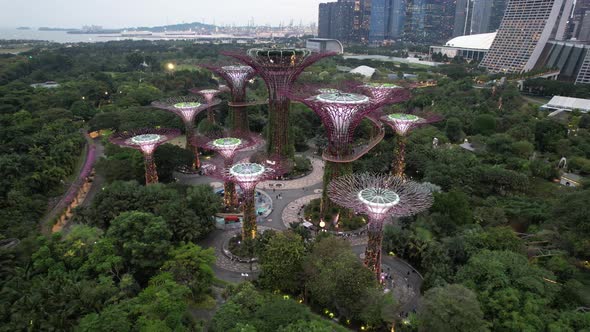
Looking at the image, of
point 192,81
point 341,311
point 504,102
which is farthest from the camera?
point 192,81

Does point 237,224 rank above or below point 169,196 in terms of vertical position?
below

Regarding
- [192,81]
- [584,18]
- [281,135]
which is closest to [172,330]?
[281,135]

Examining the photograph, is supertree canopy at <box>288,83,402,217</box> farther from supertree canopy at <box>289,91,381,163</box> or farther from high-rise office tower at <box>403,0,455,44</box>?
high-rise office tower at <box>403,0,455,44</box>

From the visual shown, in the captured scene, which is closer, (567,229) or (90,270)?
(90,270)

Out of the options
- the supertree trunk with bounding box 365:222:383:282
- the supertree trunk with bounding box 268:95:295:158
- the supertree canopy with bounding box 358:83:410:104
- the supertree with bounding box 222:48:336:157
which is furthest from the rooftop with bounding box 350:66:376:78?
the supertree trunk with bounding box 365:222:383:282

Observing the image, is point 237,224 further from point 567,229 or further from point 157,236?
point 567,229

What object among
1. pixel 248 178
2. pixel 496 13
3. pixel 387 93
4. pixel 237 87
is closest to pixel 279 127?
pixel 237 87

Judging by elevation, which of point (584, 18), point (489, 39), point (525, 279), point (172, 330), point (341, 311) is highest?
point (584, 18)
